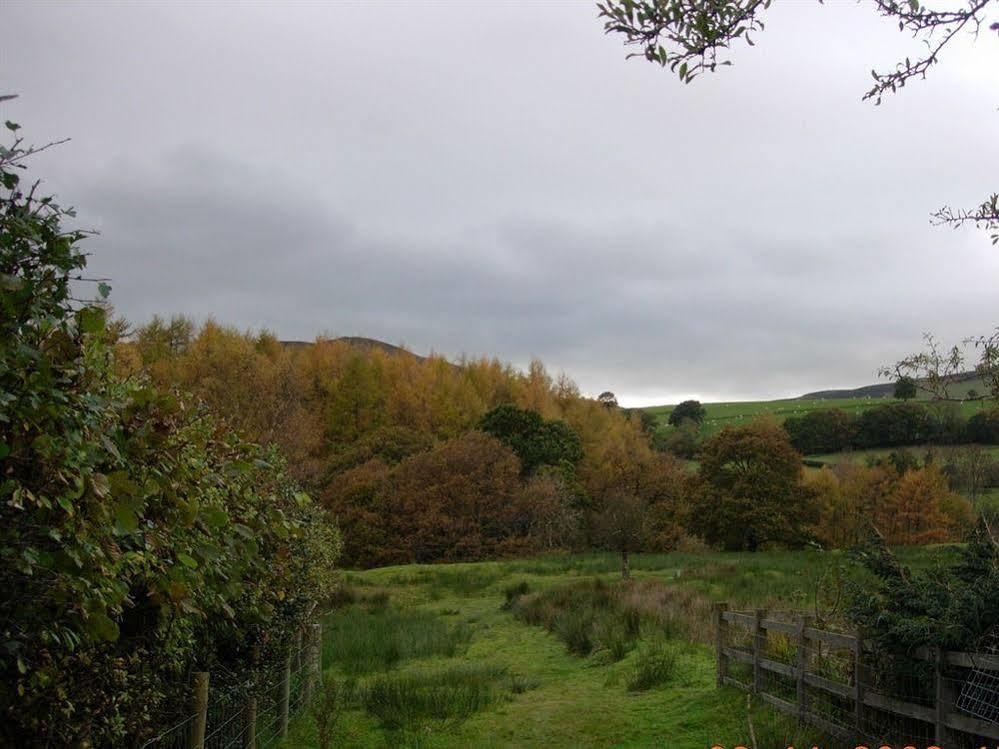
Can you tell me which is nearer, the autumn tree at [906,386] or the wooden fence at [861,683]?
the autumn tree at [906,386]

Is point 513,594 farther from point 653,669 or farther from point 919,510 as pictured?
point 919,510

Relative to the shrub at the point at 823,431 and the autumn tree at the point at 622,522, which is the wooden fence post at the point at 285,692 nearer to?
the autumn tree at the point at 622,522

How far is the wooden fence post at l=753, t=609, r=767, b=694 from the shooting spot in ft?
33.8

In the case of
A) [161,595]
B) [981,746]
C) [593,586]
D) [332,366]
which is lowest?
[593,586]

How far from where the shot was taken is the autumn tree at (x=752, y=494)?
151ft

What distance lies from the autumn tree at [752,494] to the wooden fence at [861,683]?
36.3 metres

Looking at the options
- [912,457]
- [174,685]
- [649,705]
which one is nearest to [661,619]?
[649,705]

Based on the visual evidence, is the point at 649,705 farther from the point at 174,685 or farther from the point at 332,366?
the point at 332,366

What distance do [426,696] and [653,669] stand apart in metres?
3.36

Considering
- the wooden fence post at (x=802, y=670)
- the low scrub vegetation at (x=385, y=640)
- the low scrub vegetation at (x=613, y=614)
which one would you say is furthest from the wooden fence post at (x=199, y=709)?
the low scrub vegetation at (x=613, y=614)

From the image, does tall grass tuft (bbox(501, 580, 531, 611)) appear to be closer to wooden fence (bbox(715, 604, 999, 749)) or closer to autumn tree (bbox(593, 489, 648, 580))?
autumn tree (bbox(593, 489, 648, 580))

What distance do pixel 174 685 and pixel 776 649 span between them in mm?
7622

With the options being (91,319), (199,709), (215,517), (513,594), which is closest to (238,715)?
(199,709)

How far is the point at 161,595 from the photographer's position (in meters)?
3.97
